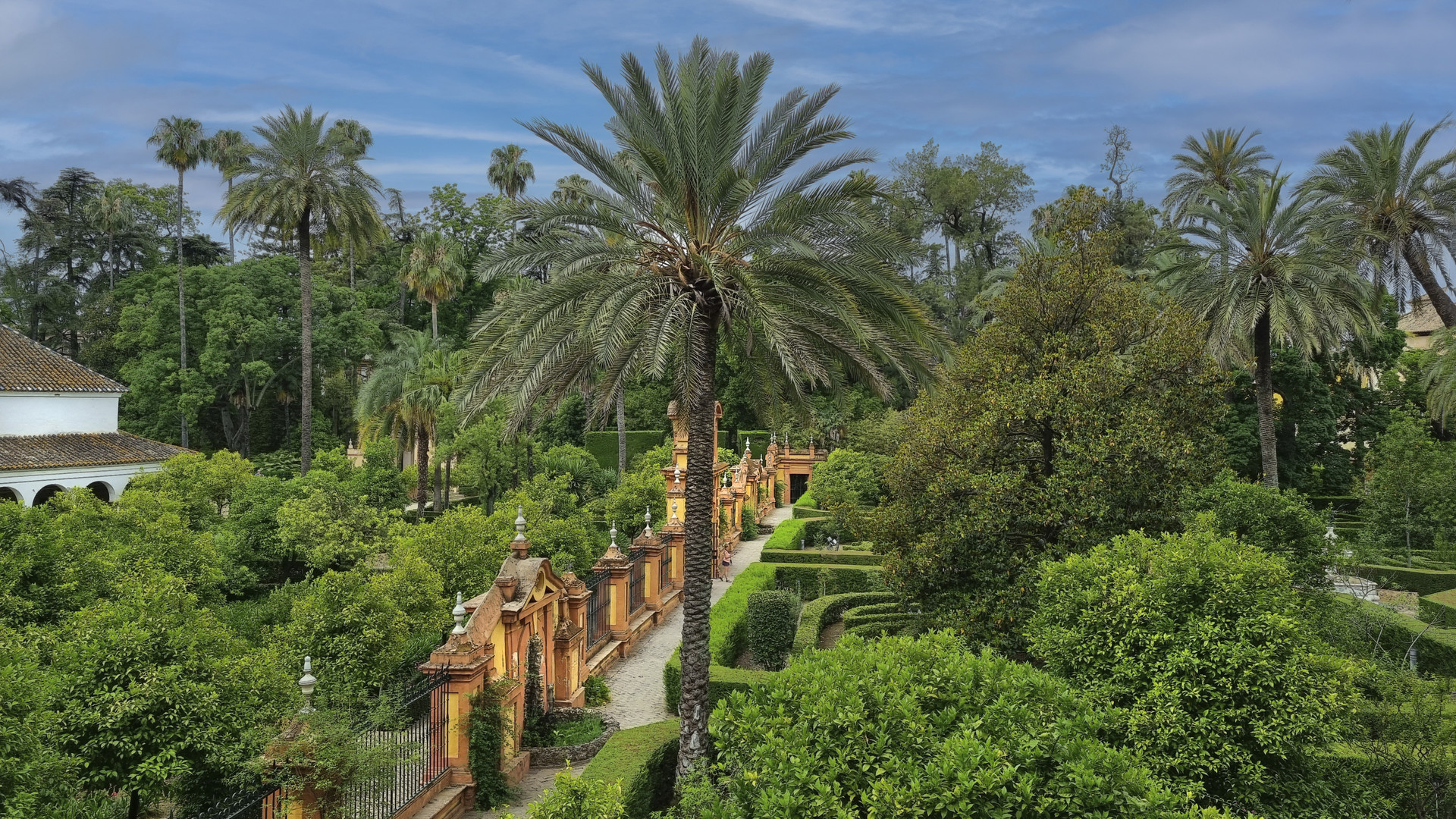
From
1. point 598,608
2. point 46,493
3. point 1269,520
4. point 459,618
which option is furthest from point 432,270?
point 1269,520

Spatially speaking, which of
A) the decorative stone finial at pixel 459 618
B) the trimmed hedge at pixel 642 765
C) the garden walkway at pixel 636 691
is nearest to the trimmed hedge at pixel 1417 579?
the garden walkway at pixel 636 691

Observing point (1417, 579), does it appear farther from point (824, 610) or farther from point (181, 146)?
point (181, 146)

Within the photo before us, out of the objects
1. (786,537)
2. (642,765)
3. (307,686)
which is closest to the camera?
(307,686)

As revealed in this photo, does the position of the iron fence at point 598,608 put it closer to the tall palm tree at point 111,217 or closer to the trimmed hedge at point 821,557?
the trimmed hedge at point 821,557

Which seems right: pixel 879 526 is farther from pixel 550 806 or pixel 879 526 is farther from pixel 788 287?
pixel 550 806

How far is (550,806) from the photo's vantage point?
→ 22.1 ft

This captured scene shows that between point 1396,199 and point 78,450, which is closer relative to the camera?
point 1396,199

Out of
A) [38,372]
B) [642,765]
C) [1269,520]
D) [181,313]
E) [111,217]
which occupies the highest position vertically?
[111,217]

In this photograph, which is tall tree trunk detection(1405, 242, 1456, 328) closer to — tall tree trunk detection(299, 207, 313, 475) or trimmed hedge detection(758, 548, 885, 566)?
trimmed hedge detection(758, 548, 885, 566)

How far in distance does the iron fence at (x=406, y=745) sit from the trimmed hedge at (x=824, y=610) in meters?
7.53

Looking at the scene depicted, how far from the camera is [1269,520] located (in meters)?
12.8

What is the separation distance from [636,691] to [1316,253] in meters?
18.0

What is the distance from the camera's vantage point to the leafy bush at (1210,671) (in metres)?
8.33

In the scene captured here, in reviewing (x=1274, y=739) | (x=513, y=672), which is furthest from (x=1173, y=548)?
(x=513, y=672)
